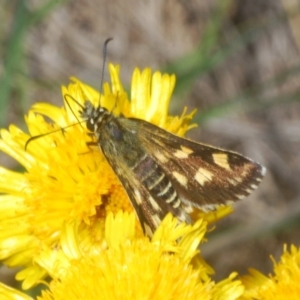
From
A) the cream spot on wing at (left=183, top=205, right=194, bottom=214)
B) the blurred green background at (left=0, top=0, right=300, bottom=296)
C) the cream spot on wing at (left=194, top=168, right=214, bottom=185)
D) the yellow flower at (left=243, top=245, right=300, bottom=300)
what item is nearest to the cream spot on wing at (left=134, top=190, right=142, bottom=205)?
the cream spot on wing at (left=183, top=205, right=194, bottom=214)

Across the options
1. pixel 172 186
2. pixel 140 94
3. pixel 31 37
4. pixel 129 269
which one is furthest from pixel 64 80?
pixel 129 269

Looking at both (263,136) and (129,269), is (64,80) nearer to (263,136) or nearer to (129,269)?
(263,136)

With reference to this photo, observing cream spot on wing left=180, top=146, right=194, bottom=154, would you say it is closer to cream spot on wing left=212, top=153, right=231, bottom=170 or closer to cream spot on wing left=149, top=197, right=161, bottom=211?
cream spot on wing left=212, top=153, right=231, bottom=170

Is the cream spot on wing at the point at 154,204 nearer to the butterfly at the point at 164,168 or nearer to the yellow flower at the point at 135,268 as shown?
Result: the butterfly at the point at 164,168

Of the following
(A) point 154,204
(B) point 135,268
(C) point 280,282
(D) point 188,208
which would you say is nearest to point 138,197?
(A) point 154,204

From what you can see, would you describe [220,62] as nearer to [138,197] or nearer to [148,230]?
[138,197]
